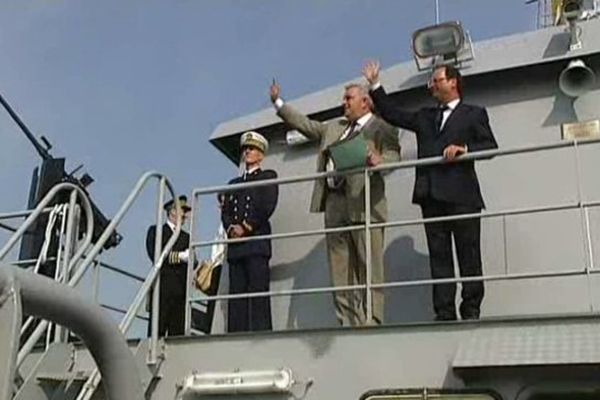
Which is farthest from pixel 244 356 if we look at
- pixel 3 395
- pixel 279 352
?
pixel 3 395

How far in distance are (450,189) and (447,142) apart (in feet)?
1.03

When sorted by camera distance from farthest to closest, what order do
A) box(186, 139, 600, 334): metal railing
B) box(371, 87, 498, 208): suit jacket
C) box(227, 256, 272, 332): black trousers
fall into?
1. box(227, 256, 272, 332): black trousers
2. box(371, 87, 498, 208): suit jacket
3. box(186, 139, 600, 334): metal railing

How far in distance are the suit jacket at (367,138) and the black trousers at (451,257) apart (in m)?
0.40

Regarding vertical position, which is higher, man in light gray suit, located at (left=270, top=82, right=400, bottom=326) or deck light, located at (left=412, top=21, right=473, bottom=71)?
deck light, located at (left=412, top=21, right=473, bottom=71)

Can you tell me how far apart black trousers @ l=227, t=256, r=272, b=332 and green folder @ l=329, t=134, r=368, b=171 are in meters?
0.78

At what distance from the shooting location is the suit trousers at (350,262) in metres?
4.59

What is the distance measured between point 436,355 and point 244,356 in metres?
0.99

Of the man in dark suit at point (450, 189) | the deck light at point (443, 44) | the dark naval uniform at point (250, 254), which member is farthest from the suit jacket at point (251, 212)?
the deck light at point (443, 44)

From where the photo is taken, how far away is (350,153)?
466 centimetres

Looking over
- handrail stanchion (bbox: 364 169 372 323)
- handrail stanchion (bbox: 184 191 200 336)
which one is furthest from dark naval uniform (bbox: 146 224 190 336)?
handrail stanchion (bbox: 364 169 372 323)

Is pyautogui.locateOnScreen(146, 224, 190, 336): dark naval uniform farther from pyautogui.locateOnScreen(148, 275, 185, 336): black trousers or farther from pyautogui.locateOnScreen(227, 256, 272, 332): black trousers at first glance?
pyautogui.locateOnScreen(227, 256, 272, 332): black trousers

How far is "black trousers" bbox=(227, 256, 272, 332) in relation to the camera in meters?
5.03

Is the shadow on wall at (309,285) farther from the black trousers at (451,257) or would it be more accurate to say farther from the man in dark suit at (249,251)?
the black trousers at (451,257)

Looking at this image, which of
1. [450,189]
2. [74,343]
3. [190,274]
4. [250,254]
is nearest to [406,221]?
[450,189]
